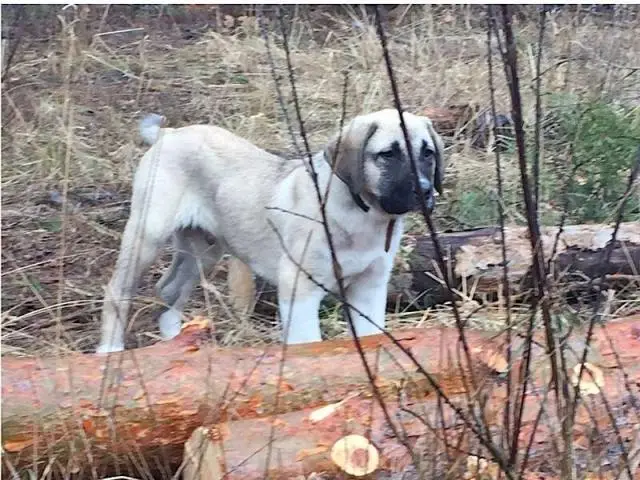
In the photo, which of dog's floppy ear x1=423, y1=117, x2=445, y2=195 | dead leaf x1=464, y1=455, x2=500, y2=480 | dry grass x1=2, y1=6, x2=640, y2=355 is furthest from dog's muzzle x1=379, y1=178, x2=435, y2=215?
dead leaf x1=464, y1=455, x2=500, y2=480

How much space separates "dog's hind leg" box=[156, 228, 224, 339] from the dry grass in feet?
0.39

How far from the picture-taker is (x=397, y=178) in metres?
3.62

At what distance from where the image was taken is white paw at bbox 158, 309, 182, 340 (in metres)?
4.38

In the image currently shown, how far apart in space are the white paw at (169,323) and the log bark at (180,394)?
59.1 inches

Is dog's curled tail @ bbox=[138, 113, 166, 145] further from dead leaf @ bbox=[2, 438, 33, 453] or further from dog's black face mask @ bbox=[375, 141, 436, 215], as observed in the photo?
dead leaf @ bbox=[2, 438, 33, 453]

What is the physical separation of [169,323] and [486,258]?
4.31 feet

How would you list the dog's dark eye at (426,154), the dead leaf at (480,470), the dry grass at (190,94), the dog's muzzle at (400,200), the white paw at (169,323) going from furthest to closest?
the dry grass at (190,94), the white paw at (169,323), the dog's dark eye at (426,154), the dog's muzzle at (400,200), the dead leaf at (480,470)

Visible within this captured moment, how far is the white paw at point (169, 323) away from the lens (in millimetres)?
4375

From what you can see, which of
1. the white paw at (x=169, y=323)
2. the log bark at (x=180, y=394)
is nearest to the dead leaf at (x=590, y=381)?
the log bark at (x=180, y=394)

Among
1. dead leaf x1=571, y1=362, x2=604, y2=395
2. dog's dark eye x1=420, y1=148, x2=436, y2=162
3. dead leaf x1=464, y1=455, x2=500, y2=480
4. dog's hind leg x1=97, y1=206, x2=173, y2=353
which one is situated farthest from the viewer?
dog's hind leg x1=97, y1=206, x2=173, y2=353

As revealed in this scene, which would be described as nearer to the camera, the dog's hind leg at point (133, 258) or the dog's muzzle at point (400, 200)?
the dog's muzzle at point (400, 200)

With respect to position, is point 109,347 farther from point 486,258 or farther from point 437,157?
point 486,258

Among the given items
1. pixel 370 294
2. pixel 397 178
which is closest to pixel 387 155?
pixel 397 178

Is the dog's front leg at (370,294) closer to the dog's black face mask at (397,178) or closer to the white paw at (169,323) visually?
the dog's black face mask at (397,178)
